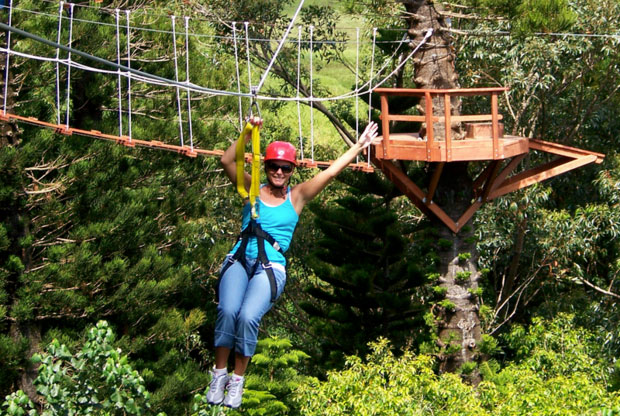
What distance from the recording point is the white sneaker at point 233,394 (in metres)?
4.51

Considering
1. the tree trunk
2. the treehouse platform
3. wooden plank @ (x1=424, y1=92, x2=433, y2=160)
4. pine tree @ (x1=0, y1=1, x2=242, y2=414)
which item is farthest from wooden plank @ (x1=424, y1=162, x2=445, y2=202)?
pine tree @ (x1=0, y1=1, x2=242, y2=414)

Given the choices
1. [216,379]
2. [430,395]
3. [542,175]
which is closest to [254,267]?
[216,379]

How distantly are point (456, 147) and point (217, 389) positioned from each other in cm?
406

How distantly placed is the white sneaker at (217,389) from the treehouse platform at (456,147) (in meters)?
3.80

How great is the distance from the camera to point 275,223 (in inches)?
179

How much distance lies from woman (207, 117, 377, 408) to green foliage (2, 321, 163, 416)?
0.39 metres

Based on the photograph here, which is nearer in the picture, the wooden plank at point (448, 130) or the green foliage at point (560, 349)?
the wooden plank at point (448, 130)

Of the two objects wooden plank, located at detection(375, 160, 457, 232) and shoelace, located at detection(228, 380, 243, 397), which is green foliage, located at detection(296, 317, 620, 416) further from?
shoelace, located at detection(228, 380, 243, 397)

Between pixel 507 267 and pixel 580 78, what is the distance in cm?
276

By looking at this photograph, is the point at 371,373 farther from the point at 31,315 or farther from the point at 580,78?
the point at 580,78

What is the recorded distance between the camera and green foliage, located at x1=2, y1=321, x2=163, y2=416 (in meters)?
4.26

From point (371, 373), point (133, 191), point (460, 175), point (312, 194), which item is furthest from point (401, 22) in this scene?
point (312, 194)

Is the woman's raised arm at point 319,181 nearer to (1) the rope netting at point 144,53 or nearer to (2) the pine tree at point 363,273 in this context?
(1) the rope netting at point 144,53

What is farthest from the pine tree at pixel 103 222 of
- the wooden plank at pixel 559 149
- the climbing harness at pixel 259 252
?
the climbing harness at pixel 259 252
